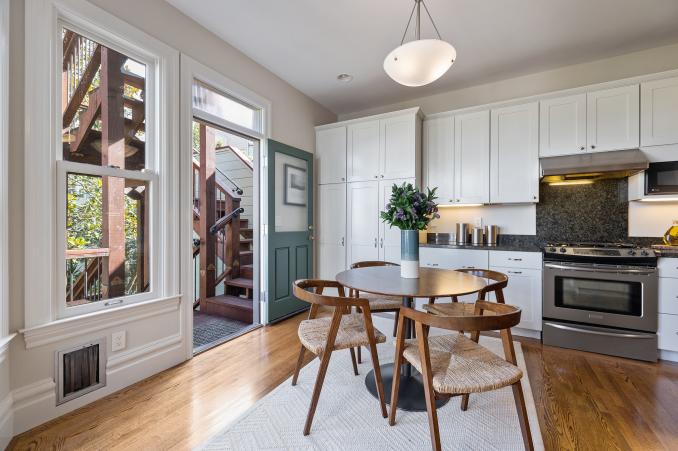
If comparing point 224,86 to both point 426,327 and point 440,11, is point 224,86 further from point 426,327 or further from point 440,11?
Answer: point 426,327

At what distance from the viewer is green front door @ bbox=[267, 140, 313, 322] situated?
3.40 meters

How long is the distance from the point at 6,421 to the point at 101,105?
1949 millimetres

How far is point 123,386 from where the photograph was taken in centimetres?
206

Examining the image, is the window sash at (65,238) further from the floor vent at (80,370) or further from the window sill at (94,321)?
the floor vent at (80,370)

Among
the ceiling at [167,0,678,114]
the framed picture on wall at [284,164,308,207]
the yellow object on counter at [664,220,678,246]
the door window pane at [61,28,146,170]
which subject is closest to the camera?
the door window pane at [61,28,146,170]

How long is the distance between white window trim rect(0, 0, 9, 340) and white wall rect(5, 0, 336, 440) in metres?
0.05

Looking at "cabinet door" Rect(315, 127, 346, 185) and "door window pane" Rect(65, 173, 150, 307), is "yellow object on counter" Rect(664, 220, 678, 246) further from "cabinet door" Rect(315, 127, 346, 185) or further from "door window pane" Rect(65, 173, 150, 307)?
"door window pane" Rect(65, 173, 150, 307)

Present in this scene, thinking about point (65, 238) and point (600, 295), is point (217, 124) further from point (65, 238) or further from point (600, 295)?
point (600, 295)

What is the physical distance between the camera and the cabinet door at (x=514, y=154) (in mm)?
3195

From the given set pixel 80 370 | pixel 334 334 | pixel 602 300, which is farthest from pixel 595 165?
pixel 80 370

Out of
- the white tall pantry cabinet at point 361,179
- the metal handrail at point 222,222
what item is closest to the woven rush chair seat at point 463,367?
the white tall pantry cabinet at point 361,179

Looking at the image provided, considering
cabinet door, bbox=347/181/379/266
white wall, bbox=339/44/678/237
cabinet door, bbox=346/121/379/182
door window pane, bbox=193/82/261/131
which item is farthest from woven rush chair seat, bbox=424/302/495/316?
door window pane, bbox=193/82/261/131

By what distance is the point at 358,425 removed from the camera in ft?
5.44

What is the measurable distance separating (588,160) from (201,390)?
12.8 ft
